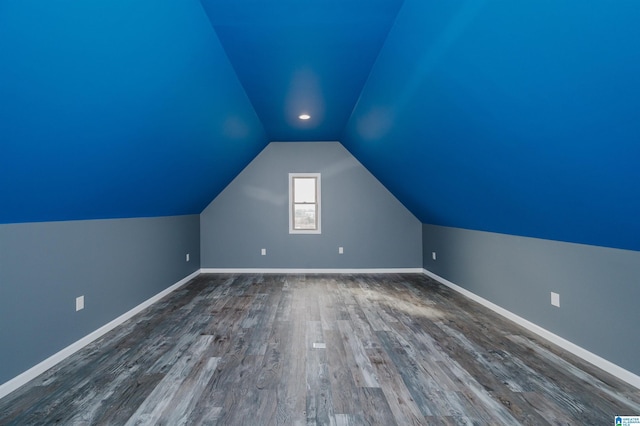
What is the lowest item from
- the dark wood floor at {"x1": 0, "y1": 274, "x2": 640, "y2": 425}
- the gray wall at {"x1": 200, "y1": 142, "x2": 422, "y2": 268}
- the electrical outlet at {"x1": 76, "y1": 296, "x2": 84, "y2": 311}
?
the dark wood floor at {"x1": 0, "y1": 274, "x2": 640, "y2": 425}

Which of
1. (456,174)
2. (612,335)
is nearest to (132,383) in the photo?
(456,174)

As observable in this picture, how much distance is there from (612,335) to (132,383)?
3.44m

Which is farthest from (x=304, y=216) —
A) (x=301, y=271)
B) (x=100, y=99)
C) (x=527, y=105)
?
(x=527, y=105)

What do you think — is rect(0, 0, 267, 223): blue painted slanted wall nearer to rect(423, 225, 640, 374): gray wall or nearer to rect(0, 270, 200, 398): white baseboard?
rect(0, 270, 200, 398): white baseboard

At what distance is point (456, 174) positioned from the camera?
3.16 meters

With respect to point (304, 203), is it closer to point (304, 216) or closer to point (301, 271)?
point (304, 216)

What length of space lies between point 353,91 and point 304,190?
2.94 meters

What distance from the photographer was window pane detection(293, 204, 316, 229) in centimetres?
605

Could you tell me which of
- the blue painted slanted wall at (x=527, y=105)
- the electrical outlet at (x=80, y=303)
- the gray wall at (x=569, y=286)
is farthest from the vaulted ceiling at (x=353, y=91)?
the electrical outlet at (x=80, y=303)

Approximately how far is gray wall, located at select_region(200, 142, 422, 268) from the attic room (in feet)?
5.62

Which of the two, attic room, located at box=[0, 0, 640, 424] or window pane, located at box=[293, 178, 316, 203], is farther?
window pane, located at box=[293, 178, 316, 203]

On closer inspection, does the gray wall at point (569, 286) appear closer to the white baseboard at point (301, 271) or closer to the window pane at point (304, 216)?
the white baseboard at point (301, 271)

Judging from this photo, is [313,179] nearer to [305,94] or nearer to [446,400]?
[305,94]

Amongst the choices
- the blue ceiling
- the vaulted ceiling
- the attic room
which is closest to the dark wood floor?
the attic room
